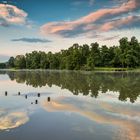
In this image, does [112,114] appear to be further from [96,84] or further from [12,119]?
[96,84]

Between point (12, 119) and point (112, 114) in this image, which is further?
point (112, 114)

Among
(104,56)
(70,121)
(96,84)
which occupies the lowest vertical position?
(70,121)

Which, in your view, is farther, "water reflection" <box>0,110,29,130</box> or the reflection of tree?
the reflection of tree

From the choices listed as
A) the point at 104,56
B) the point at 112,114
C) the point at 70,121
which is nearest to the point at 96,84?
the point at 112,114

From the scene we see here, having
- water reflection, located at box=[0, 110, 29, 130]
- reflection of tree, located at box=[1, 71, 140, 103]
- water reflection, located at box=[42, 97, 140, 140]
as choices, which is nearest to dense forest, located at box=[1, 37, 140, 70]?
reflection of tree, located at box=[1, 71, 140, 103]

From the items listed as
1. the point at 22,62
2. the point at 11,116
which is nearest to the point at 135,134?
the point at 11,116

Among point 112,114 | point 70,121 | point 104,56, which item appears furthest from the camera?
point 104,56

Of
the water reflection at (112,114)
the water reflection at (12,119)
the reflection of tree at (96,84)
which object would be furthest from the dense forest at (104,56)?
the water reflection at (12,119)

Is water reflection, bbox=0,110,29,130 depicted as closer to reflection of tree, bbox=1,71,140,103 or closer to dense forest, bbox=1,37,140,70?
reflection of tree, bbox=1,71,140,103

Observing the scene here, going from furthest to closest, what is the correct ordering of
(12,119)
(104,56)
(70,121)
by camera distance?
(104,56) → (12,119) → (70,121)

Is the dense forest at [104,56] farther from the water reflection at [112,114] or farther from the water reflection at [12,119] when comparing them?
the water reflection at [12,119]

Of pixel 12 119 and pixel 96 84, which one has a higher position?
pixel 96 84

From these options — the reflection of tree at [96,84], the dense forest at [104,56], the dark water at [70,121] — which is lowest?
the dark water at [70,121]

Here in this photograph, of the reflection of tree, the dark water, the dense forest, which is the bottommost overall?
the dark water
